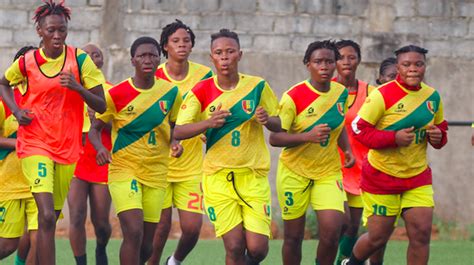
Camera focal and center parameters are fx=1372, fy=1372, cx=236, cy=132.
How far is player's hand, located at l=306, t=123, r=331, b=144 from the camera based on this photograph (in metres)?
12.0

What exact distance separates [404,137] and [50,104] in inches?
120

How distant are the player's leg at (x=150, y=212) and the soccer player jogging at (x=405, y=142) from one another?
6.09ft

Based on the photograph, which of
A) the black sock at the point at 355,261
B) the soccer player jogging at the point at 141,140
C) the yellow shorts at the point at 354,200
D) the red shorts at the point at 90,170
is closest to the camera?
the soccer player jogging at the point at 141,140

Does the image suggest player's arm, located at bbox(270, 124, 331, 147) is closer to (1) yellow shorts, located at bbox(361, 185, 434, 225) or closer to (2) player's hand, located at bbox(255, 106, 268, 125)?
(2) player's hand, located at bbox(255, 106, 268, 125)

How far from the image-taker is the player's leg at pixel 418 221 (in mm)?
11875

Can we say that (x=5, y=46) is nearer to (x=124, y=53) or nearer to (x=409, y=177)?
(x=124, y=53)

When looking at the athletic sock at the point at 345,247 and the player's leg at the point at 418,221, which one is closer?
the player's leg at the point at 418,221

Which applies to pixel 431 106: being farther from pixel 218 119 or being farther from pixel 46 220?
pixel 46 220

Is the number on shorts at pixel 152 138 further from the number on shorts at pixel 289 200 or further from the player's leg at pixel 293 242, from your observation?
the player's leg at pixel 293 242

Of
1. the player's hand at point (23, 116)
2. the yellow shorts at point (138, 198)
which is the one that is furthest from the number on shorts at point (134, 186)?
the player's hand at point (23, 116)

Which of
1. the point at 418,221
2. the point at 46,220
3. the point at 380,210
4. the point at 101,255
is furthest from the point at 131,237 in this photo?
the point at 418,221

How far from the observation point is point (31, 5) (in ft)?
60.1

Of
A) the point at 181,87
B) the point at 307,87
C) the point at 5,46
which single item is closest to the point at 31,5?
the point at 5,46

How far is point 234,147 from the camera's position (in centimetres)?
1169
